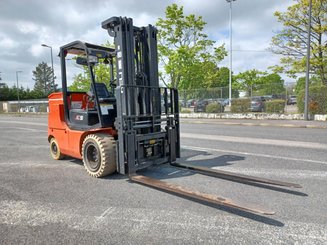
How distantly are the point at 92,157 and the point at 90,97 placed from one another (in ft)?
4.72

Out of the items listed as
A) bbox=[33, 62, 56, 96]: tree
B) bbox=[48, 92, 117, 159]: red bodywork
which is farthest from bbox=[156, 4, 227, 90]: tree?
bbox=[33, 62, 56, 96]: tree

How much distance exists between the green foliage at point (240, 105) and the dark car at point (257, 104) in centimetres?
37

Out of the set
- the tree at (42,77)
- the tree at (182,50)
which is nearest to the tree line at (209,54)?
the tree at (182,50)

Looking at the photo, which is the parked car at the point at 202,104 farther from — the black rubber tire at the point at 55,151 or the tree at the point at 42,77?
the tree at the point at 42,77

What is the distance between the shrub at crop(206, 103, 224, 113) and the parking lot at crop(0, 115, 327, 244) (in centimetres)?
1689

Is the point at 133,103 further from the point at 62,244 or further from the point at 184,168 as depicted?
the point at 62,244

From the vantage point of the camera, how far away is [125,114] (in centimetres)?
506

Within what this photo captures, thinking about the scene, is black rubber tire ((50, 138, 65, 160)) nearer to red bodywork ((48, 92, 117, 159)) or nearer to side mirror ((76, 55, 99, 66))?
red bodywork ((48, 92, 117, 159))

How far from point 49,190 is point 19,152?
4985mm

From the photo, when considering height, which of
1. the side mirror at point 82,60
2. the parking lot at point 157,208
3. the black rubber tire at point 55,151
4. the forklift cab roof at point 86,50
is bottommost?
the parking lot at point 157,208

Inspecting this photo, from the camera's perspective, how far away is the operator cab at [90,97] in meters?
5.67

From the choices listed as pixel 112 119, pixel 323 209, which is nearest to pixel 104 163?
pixel 112 119

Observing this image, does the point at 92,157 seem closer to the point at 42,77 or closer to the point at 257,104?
the point at 257,104

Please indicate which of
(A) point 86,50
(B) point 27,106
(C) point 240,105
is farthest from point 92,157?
(B) point 27,106
